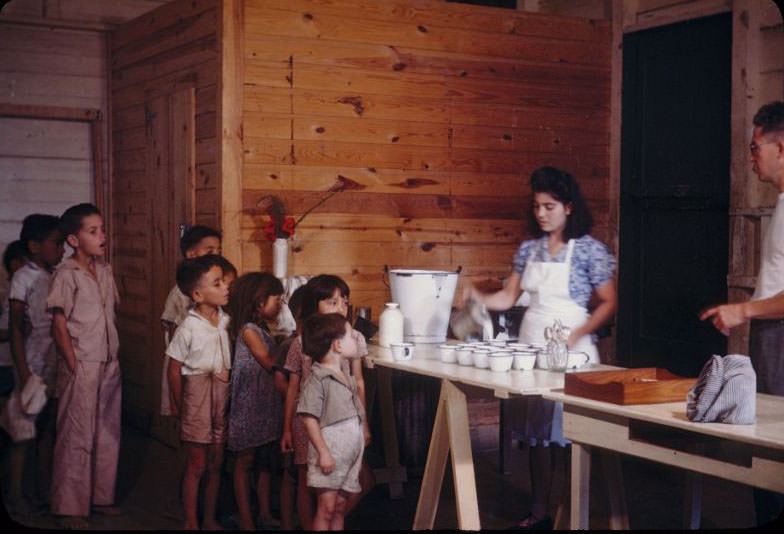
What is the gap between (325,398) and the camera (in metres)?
3.93

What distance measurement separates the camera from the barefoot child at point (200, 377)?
452cm

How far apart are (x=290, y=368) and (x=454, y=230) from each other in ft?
7.09

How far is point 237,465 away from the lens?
4.60 metres

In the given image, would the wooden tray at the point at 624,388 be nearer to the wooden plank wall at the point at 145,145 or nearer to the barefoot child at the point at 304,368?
the barefoot child at the point at 304,368

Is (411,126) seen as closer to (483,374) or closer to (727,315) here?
(483,374)

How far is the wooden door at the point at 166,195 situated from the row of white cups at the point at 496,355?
6.34 feet

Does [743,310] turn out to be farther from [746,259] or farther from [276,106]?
[276,106]

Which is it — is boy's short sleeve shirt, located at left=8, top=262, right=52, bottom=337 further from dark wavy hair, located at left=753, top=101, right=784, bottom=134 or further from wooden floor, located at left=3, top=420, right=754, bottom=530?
dark wavy hair, located at left=753, top=101, right=784, bottom=134

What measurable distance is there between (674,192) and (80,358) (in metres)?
3.65

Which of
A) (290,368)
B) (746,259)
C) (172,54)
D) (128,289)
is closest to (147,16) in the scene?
(172,54)

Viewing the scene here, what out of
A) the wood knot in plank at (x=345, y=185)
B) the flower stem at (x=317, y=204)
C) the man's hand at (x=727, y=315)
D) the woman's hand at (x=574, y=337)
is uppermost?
the wood knot in plank at (x=345, y=185)

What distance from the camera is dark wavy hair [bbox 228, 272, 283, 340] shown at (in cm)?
457

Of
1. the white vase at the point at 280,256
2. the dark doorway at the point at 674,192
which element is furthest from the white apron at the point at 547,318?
the dark doorway at the point at 674,192

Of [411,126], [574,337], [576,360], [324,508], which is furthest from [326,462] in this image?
[411,126]
